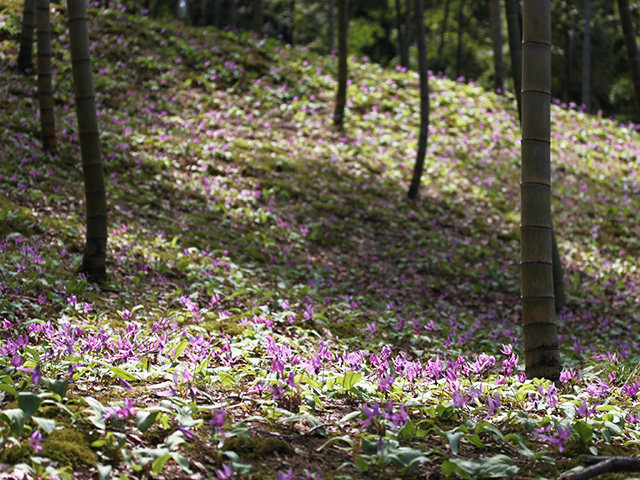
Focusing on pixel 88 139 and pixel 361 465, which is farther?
pixel 88 139

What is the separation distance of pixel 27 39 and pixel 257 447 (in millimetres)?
10473

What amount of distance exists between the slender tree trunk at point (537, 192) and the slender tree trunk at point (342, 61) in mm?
8361

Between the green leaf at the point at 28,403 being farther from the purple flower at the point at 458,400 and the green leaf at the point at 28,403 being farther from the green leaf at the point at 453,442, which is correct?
the purple flower at the point at 458,400

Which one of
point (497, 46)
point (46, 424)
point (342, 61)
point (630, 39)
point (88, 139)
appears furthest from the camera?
point (497, 46)

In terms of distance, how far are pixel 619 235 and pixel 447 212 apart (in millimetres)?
3320

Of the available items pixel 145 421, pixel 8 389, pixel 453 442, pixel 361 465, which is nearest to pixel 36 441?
pixel 145 421

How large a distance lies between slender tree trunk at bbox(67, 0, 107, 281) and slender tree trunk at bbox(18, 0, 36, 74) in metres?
5.94

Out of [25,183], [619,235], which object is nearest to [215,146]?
[25,183]

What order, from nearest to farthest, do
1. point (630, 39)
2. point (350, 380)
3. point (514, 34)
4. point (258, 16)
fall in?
point (350, 380) < point (514, 34) < point (630, 39) < point (258, 16)

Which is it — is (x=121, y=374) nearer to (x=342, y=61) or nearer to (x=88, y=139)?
(x=88, y=139)

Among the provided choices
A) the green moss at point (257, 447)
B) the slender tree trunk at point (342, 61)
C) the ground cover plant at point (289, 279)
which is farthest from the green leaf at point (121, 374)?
the slender tree trunk at point (342, 61)

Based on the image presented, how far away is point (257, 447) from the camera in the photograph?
2.30 m

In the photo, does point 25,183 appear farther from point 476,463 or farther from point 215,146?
point 476,463

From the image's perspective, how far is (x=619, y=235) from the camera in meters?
10.0
